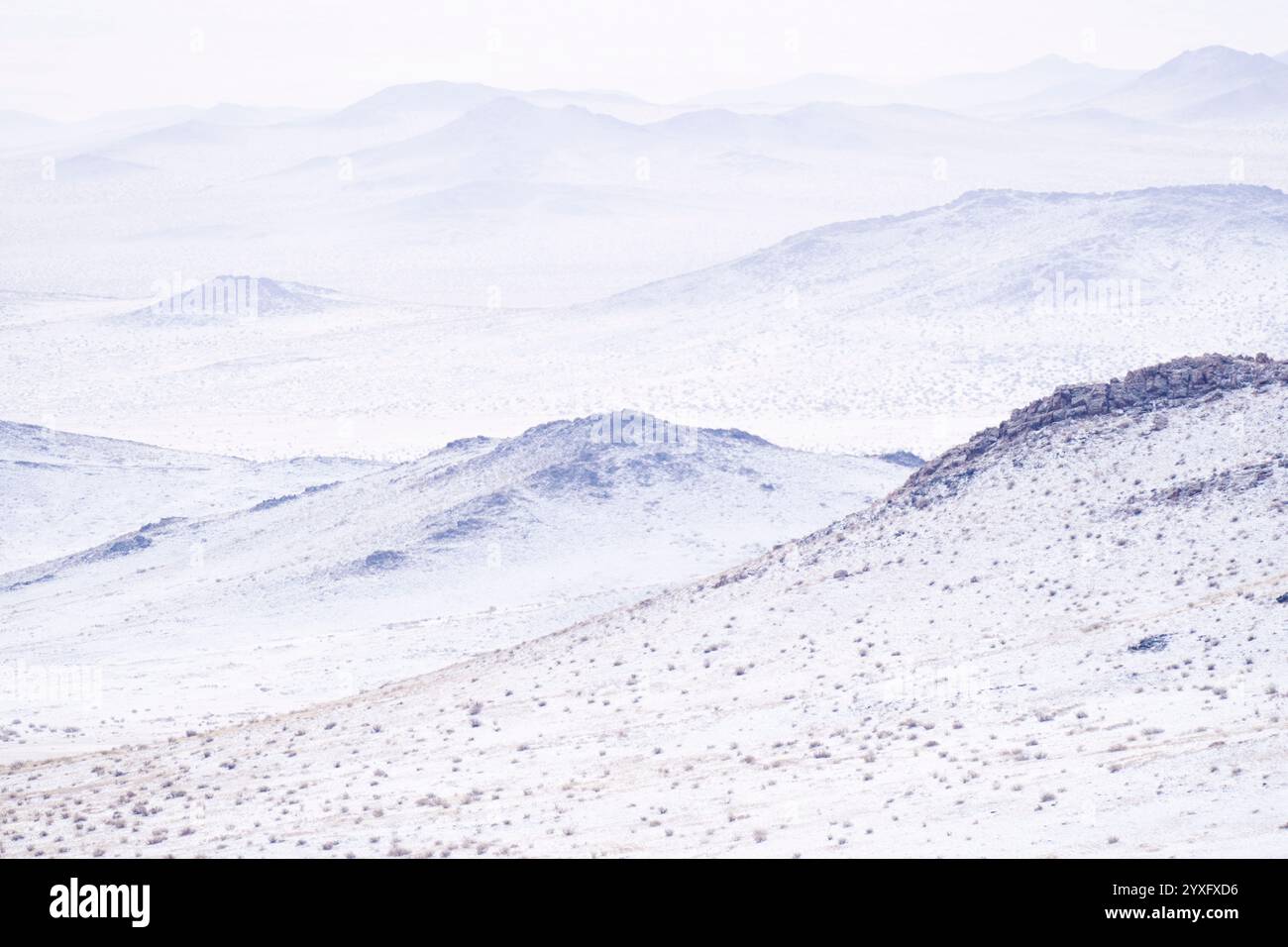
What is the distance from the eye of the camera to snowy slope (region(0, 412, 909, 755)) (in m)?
24.6

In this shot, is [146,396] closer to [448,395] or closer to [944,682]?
[448,395]

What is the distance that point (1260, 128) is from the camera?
171m

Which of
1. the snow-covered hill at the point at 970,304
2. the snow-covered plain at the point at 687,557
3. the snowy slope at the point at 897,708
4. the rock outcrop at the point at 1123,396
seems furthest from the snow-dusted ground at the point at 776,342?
the snowy slope at the point at 897,708

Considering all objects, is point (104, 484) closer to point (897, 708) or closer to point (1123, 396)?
point (1123, 396)

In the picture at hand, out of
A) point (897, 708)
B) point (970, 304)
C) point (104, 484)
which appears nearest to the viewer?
point (897, 708)

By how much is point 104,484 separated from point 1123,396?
30.2 meters

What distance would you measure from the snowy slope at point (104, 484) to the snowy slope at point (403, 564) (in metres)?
1.64

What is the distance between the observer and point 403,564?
3039 cm

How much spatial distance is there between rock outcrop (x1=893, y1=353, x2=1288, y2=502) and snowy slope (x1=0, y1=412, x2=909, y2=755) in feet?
22.9

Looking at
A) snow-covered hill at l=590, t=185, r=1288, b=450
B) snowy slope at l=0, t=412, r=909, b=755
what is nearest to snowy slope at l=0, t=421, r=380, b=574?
snowy slope at l=0, t=412, r=909, b=755

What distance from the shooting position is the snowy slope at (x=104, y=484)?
129ft

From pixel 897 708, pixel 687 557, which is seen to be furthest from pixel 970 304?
pixel 897 708
